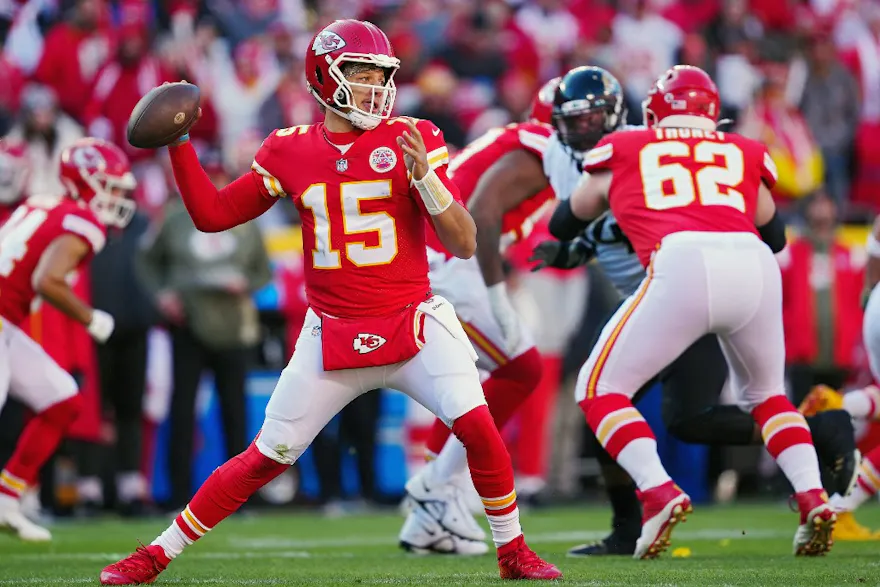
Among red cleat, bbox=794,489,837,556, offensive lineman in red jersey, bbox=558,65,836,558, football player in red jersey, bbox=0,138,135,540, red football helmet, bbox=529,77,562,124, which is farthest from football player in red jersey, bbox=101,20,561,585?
football player in red jersey, bbox=0,138,135,540

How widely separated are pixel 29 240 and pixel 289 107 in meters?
5.03

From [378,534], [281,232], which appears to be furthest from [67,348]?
[378,534]

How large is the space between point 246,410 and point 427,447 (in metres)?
3.26

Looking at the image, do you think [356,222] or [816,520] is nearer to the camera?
[356,222]

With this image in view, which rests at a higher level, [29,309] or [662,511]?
[29,309]

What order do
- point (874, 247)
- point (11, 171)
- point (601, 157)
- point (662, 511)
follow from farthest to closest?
point (11, 171)
point (874, 247)
point (601, 157)
point (662, 511)

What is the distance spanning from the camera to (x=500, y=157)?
674 cm

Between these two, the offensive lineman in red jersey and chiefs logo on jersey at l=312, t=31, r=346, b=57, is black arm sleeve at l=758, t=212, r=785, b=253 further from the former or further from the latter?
chiefs logo on jersey at l=312, t=31, r=346, b=57

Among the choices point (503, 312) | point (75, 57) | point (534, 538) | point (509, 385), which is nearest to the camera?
point (503, 312)

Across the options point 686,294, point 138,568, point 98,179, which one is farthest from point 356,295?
→ point 98,179

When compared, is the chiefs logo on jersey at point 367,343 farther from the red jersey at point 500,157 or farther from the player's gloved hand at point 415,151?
the red jersey at point 500,157

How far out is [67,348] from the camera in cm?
958

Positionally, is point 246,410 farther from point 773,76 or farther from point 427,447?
point 773,76

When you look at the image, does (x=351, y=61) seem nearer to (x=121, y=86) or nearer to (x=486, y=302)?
(x=486, y=302)
